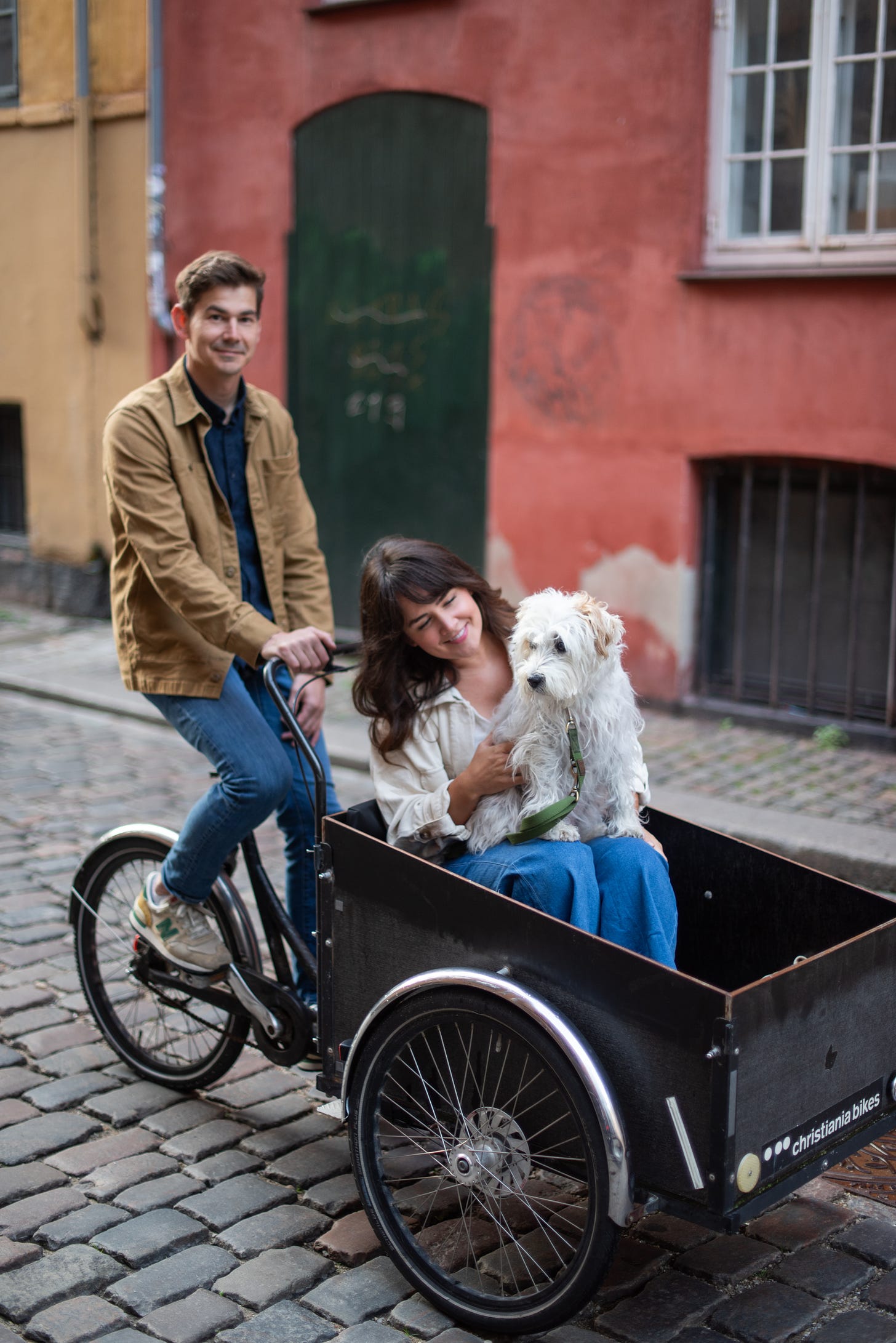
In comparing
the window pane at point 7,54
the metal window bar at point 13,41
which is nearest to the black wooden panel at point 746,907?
the metal window bar at point 13,41

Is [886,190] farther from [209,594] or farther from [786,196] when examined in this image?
[209,594]

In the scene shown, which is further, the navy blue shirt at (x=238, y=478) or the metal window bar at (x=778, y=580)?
the metal window bar at (x=778, y=580)

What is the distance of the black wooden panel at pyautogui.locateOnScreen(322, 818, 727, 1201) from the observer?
2492mm

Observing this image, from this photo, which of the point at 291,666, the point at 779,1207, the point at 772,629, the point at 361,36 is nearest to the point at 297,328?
the point at 361,36

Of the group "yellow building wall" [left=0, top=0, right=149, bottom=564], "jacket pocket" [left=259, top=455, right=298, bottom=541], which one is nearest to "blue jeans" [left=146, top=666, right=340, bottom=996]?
"jacket pocket" [left=259, top=455, right=298, bottom=541]

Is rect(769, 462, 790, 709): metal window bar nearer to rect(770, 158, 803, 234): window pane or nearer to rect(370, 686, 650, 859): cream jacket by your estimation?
rect(770, 158, 803, 234): window pane

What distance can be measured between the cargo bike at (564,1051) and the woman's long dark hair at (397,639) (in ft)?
0.64

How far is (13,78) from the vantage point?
38.2ft

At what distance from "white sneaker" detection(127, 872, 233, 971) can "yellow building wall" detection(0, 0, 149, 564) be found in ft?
26.3

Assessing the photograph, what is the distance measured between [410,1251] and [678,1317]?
0.55m

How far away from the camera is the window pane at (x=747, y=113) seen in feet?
26.7

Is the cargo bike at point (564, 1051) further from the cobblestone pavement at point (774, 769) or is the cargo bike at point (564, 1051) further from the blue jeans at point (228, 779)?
the cobblestone pavement at point (774, 769)

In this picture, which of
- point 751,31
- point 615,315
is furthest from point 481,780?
point 751,31

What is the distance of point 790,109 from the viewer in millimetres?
8078
